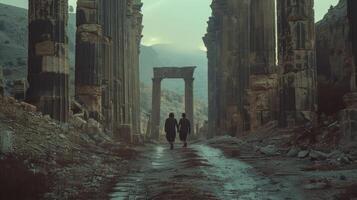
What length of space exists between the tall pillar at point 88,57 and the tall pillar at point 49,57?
246 inches

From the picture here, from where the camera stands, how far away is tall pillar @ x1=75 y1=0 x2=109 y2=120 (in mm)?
25688

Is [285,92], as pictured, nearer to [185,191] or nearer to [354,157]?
[354,157]

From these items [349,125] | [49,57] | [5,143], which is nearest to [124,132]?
[49,57]

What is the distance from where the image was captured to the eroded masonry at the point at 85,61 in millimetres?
19000

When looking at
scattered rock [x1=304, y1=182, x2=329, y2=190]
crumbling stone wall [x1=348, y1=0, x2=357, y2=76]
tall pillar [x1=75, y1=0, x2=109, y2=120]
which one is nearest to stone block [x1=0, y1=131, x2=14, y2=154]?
scattered rock [x1=304, y1=182, x2=329, y2=190]

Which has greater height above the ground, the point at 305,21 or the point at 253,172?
the point at 305,21

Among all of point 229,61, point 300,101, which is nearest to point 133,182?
point 300,101

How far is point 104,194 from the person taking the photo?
30.8 ft

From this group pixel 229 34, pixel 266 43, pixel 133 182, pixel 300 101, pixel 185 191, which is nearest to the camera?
pixel 185 191

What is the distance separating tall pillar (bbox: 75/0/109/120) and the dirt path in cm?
1215

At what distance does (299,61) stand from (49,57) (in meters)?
9.88

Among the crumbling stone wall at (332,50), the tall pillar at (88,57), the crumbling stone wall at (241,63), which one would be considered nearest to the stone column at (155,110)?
the crumbling stone wall at (241,63)

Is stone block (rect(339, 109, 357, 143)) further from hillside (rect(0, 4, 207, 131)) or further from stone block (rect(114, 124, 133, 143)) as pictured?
hillside (rect(0, 4, 207, 131))

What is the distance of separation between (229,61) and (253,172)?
1085 inches
